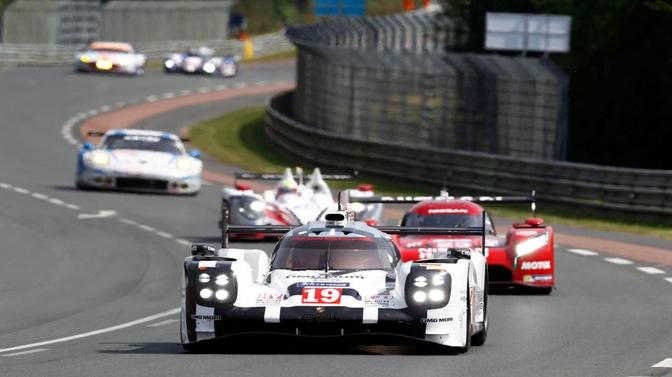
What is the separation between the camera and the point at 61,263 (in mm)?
21719

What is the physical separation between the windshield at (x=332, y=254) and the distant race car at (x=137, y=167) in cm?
1793

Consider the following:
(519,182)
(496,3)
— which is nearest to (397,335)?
(519,182)

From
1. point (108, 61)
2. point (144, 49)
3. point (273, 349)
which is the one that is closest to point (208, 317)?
point (273, 349)

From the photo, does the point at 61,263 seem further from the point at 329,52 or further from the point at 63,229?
the point at 329,52

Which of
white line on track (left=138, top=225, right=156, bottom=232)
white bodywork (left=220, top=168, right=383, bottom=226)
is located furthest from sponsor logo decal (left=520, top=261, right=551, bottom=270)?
white line on track (left=138, top=225, right=156, bottom=232)

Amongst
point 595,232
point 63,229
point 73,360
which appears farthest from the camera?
point 595,232

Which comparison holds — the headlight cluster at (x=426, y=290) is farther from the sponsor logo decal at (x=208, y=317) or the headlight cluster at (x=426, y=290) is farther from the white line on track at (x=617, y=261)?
the white line on track at (x=617, y=261)

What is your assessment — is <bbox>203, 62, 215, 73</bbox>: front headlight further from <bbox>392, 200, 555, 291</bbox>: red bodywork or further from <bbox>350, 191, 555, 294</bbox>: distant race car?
<bbox>392, 200, 555, 291</bbox>: red bodywork

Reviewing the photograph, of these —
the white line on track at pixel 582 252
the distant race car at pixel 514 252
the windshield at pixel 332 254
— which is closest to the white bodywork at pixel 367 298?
the windshield at pixel 332 254

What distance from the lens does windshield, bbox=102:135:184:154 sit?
31.9 metres

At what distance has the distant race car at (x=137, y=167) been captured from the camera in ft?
103

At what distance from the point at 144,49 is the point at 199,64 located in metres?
9.21

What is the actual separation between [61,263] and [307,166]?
18943 millimetres

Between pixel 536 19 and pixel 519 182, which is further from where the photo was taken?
pixel 536 19
